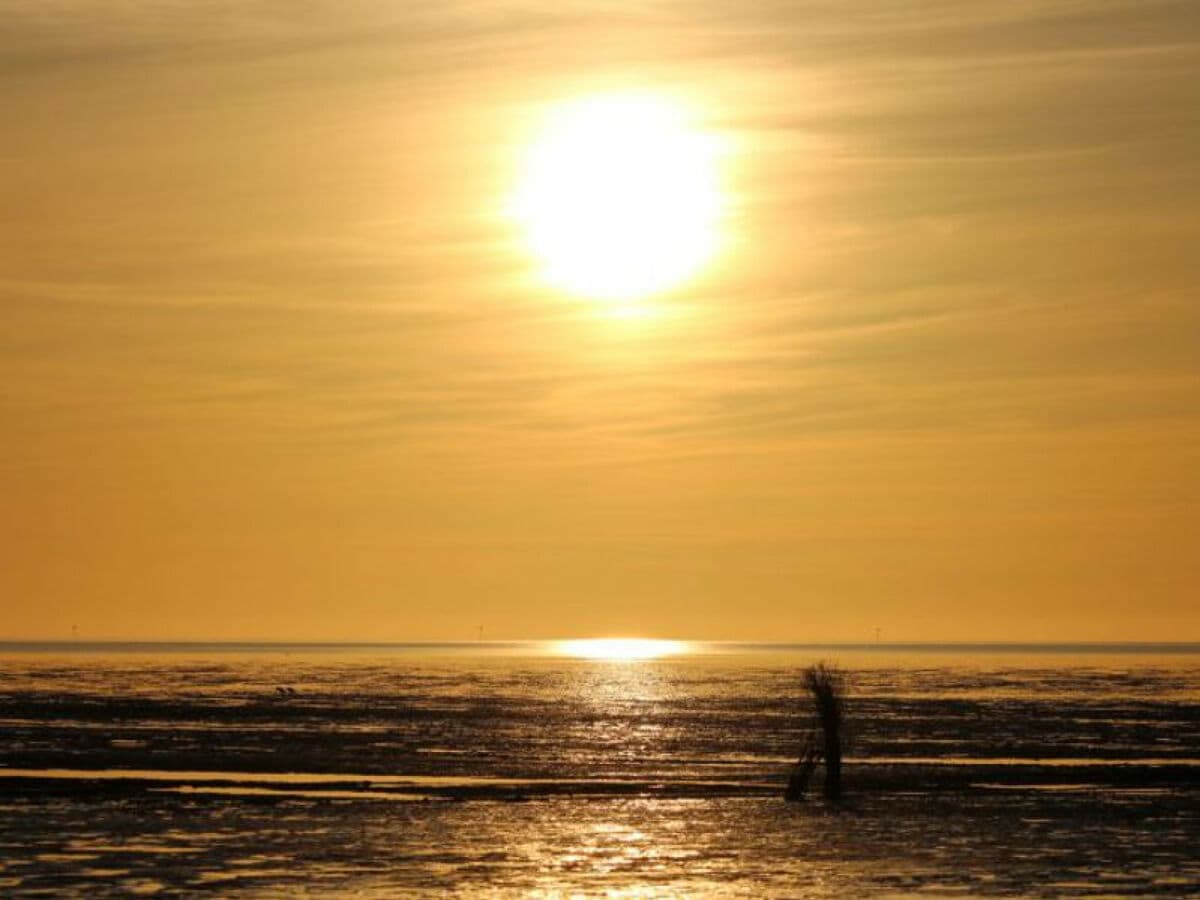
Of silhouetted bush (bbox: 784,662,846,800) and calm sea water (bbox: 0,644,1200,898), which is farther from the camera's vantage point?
silhouetted bush (bbox: 784,662,846,800)

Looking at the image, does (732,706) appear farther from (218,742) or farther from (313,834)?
(313,834)

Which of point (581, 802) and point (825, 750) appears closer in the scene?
point (581, 802)

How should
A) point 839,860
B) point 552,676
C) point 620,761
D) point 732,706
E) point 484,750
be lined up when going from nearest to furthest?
point 839,860
point 620,761
point 484,750
point 732,706
point 552,676

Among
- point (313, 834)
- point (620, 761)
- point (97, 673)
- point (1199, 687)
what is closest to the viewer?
point (313, 834)

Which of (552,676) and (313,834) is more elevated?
(552,676)

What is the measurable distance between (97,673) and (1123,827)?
10917 cm

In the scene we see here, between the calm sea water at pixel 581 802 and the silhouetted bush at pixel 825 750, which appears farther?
the silhouetted bush at pixel 825 750

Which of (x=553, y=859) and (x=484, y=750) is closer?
(x=553, y=859)

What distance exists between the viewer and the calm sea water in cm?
3117

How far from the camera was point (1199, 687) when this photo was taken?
4508 inches

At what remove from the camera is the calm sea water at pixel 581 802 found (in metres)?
31.2

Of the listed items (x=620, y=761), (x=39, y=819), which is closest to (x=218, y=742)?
(x=620, y=761)

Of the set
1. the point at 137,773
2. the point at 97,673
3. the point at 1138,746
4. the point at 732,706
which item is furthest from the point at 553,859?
the point at 97,673

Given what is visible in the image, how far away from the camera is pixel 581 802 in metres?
43.1
